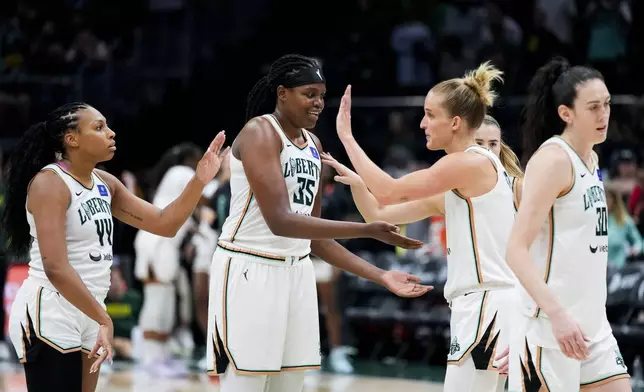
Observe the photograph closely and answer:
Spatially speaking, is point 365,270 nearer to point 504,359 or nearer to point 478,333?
point 478,333

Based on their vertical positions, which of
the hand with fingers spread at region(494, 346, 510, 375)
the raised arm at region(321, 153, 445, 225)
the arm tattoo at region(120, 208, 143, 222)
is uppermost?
the raised arm at region(321, 153, 445, 225)

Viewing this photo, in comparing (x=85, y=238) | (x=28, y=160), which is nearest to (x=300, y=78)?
(x=85, y=238)

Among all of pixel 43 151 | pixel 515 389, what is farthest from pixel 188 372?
pixel 515 389

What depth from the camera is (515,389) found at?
437 cm

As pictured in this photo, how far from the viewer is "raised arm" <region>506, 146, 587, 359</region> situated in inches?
157

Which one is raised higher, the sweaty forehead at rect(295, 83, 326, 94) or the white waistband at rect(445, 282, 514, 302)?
the sweaty forehead at rect(295, 83, 326, 94)

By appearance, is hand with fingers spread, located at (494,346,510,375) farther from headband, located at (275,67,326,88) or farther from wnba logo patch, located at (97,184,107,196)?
wnba logo patch, located at (97,184,107,196)

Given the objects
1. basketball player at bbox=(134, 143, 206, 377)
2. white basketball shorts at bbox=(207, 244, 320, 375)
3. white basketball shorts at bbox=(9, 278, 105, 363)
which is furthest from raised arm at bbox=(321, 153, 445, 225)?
basketball player at bbox=(134, 143, 206, 377)

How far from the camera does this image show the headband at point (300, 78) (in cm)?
467

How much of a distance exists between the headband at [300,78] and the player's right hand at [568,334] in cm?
143

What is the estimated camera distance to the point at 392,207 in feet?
17.3

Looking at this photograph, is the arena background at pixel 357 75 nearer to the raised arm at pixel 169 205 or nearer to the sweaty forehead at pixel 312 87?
the raised arm at pixel 169 205

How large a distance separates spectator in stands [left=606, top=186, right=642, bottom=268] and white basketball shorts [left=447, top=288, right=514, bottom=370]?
492 cm

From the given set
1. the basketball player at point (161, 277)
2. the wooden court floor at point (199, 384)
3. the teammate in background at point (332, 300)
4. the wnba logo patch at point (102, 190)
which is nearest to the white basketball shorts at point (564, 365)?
the wnba logo patch at point (102, 190)
